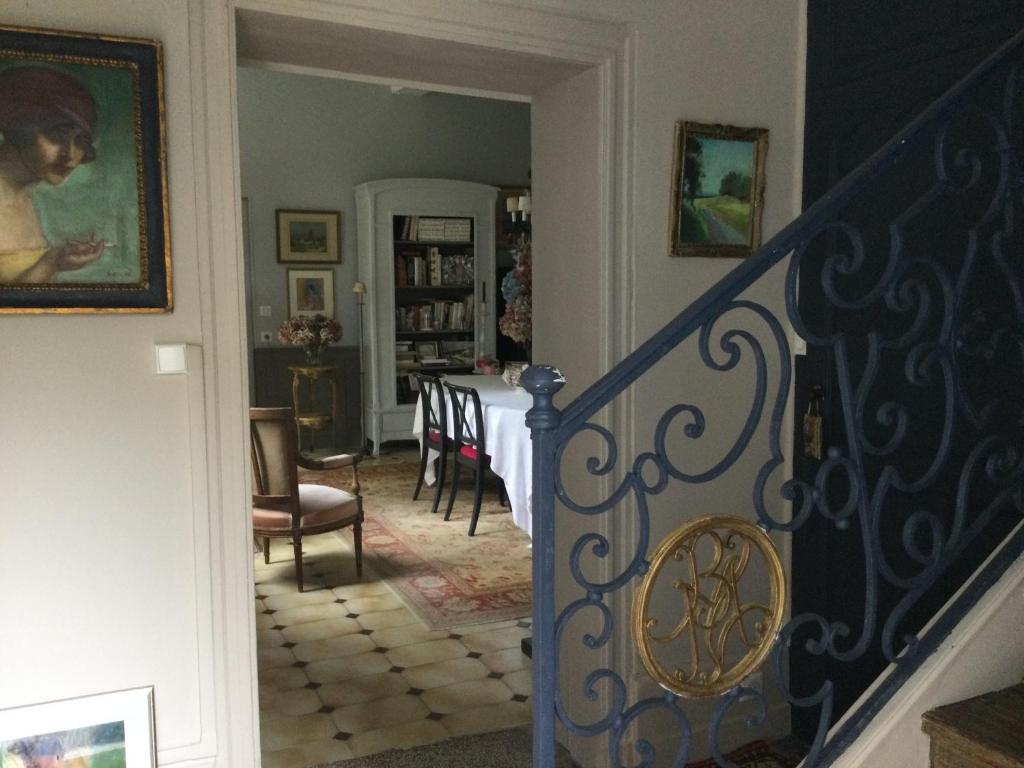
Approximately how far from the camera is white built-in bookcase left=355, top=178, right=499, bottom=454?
25.5 feet

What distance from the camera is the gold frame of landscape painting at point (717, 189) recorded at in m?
2.55

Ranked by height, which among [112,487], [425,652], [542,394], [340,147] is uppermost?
[340,147]

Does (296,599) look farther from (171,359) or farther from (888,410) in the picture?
(888,410)

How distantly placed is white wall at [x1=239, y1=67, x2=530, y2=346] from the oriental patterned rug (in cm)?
209

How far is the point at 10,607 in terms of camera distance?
6.39 ft

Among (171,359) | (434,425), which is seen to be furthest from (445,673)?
(434,425)

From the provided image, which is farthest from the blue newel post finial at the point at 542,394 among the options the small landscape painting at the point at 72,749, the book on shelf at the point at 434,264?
the book on shelf at the point at 434,264

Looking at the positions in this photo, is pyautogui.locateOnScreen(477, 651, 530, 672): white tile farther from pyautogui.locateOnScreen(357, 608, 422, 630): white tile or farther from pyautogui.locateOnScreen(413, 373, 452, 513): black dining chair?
pyautogui.locateOnScreen(413, 373, 452, 513): black dining chair

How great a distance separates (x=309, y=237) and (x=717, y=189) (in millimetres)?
5753

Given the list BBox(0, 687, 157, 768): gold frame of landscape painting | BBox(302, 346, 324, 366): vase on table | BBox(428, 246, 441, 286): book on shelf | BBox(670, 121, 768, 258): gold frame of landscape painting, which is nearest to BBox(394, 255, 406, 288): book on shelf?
BBox(428, 246, 441, 286): book on shelf

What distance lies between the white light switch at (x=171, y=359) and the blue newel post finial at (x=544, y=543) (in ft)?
3.20

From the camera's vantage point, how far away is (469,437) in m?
5.48

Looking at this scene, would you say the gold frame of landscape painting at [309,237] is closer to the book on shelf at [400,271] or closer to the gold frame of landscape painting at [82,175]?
the book on shelf at [400,271]

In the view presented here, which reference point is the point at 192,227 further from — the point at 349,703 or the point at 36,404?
the point at 349,703
